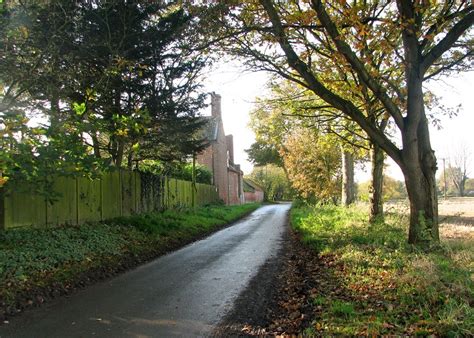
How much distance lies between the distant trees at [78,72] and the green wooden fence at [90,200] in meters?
1.20

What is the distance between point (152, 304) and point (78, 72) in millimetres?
6930

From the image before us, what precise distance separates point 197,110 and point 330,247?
868 cm

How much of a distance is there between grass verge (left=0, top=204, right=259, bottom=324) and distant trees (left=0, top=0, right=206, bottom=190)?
1630 mm

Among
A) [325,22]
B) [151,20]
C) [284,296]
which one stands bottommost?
[284,296]

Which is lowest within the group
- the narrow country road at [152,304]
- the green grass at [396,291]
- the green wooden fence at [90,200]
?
the narrow country road at [152,304]

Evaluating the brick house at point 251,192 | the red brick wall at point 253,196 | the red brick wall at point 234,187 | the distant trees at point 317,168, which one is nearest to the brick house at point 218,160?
the red brick wall at point 234,187

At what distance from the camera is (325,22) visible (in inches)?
331

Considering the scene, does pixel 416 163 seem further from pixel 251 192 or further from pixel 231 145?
pixel 251 192

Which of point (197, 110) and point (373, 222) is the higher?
point (197, 110)

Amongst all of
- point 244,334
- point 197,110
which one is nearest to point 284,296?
point 244,334

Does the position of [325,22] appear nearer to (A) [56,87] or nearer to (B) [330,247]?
(B) [330,247]

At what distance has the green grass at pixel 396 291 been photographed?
15.8ft

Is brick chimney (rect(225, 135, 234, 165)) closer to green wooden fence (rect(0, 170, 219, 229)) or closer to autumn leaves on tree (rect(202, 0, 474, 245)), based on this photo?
green wooden fence (rect(0, 170, 219, 229))

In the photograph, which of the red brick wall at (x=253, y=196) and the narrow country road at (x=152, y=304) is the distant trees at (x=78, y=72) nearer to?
the narrow country road at (x=152, y=304)
